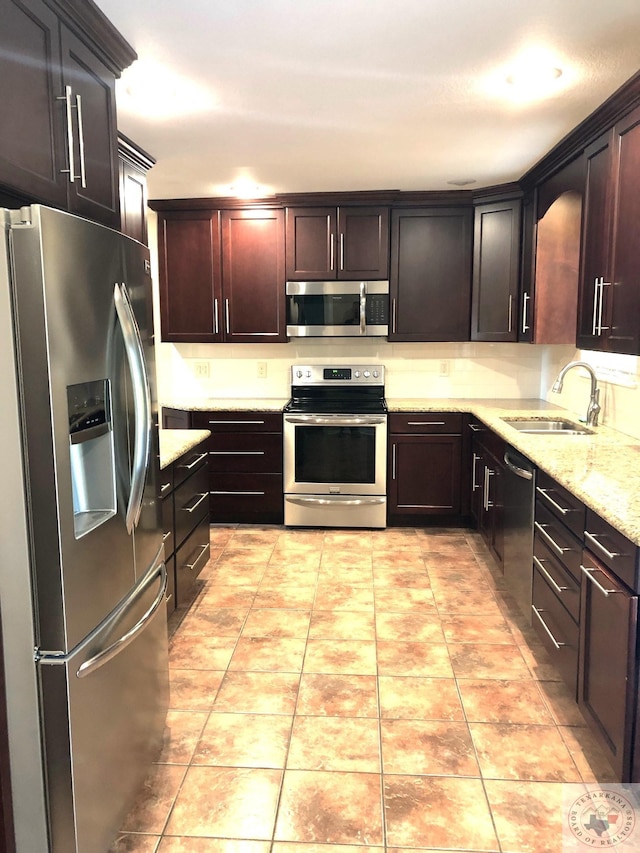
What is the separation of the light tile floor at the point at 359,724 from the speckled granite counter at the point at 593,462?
87 cm

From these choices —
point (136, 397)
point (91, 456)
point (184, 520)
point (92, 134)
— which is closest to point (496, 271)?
point (184, 520)

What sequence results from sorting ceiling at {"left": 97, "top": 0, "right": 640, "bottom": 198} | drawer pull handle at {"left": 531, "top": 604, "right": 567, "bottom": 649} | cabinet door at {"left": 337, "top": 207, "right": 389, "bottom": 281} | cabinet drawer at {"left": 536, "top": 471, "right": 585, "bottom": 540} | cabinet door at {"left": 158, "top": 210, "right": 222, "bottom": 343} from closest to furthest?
ceiling at {"left": 97, "top": 0, "right": 640, "bottom": 198} → cabinet drawer at {"left": 536, "top": 471, "right": 585, "bottom": 540} → drawer pull handle at {"left": 531, "top": 604, "right": 567, "bottom": 649} → cabinet door at {"left": 337, "top": 207, "right": 389, "bottom": 281} → cabinet door at {"left": 158, "top": 210, "right": 222, "bottom": 343}

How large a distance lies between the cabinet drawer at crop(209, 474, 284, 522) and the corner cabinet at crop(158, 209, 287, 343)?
1.00 meters

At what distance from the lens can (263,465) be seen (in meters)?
4.45

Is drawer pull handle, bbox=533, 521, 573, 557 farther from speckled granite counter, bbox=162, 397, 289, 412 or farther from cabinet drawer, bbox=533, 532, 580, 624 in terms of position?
speckled granite counter, bbox=162, 397, 289, 412

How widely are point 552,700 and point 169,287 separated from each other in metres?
3.60

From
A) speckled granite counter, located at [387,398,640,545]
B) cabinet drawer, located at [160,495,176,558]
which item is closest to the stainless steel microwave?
speckled granite counter, located at [387,398,640,545]

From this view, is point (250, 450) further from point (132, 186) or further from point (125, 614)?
point (125, 614)

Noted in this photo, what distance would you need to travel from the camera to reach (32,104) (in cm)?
162

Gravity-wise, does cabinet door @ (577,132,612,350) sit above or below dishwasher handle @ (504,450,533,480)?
above

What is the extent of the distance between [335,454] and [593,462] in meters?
2.13

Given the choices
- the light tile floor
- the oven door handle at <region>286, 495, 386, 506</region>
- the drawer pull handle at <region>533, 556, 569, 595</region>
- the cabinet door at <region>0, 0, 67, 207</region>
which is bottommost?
the light tile floor

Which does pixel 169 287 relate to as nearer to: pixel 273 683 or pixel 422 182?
pixel 422 182

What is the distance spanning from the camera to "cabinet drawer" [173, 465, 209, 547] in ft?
9.34
